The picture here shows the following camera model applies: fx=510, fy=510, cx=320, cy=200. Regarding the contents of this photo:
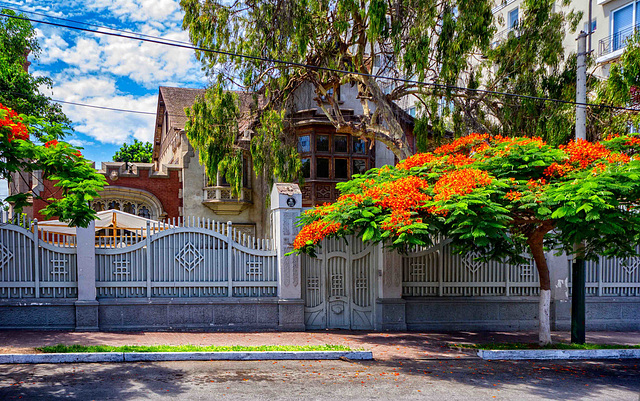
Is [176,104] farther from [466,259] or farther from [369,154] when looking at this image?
[466,259]

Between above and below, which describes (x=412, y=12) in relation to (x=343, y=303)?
above

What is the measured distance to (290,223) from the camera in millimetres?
12016

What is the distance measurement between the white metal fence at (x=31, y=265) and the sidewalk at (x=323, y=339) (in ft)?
2.89

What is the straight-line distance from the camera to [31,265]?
11.0 metres

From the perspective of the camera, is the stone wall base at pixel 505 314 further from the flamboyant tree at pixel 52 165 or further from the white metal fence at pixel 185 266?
the flamboyant tree at pixel 52 165

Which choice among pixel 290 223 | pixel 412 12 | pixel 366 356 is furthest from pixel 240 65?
pixel 366 356

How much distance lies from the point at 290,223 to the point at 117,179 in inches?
517

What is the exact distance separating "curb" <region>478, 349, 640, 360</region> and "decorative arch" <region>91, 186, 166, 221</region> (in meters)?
16.5

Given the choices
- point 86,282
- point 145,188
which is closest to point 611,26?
point 145,188

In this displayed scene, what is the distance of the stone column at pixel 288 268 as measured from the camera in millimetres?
11914

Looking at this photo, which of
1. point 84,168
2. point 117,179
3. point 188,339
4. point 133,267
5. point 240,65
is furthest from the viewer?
point 117,179

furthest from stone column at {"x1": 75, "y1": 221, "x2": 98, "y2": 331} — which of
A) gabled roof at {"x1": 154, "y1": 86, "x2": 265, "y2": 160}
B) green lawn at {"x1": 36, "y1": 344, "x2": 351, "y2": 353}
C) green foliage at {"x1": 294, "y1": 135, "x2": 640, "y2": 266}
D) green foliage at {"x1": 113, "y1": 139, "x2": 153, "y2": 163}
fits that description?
green foliage at {"x1": 113, "y1": 139, "x2": 153, "y2": 163}

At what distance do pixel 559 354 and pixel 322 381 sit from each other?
5201 mm

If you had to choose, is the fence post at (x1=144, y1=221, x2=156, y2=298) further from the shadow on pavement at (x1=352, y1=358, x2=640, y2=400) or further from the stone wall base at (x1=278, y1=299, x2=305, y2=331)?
the shadow on pavement at (x1=352, y1=358, x2=640, y2=400)
